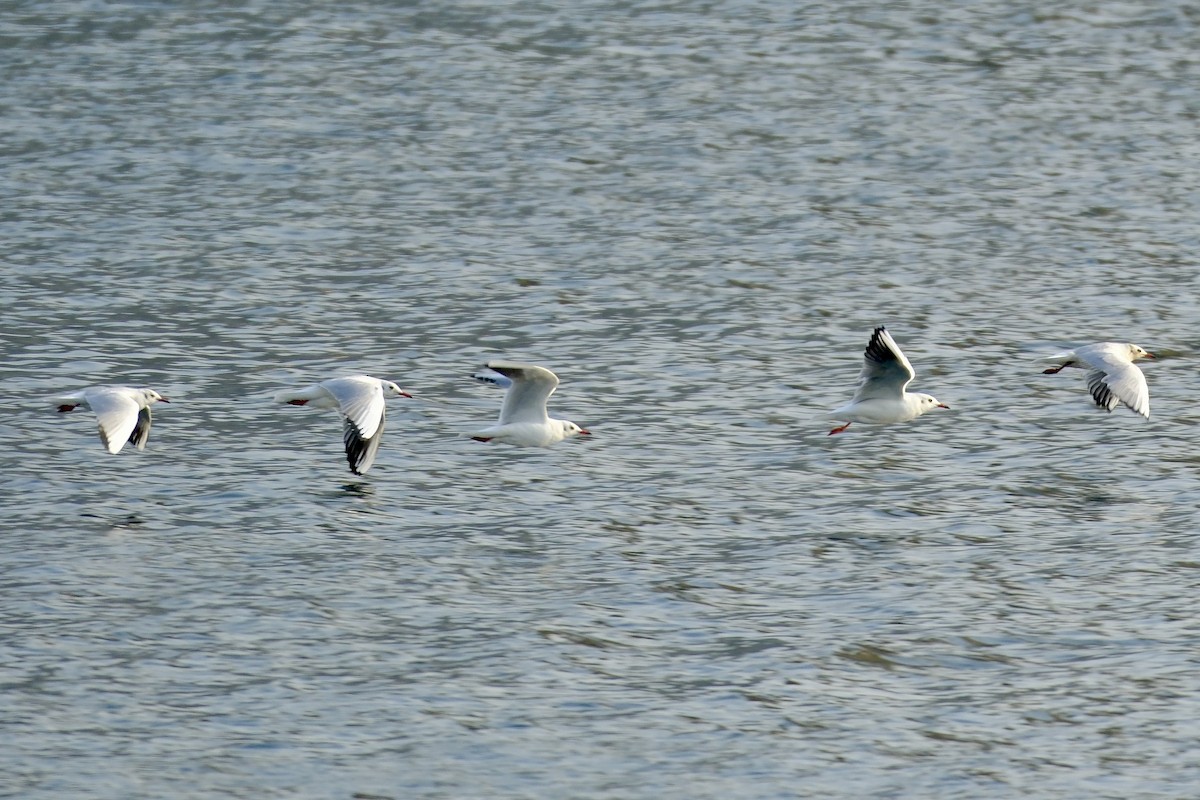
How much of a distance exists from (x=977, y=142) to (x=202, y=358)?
14666mm

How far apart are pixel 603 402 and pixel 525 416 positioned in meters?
2.71

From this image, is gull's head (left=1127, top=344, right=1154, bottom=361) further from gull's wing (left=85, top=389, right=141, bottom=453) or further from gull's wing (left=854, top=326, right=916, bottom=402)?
gull's wing (left=85, top=389, right=141, bottom=453)

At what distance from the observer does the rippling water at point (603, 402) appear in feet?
51.1

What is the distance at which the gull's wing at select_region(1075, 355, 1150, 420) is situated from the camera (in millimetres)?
19688

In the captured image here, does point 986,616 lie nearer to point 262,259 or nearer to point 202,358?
point 202,358

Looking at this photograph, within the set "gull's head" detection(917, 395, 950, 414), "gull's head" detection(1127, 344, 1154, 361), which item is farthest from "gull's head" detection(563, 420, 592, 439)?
"gull's head" detection(1127, 344, 1154, 361)

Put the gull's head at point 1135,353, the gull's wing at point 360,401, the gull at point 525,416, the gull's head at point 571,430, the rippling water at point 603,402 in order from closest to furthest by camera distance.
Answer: the rippling water at point 603,402
the gull's wing at point 360,401
the gull at point 525,416
the gull's head at point 571,430
the gull's head at point 1135,353

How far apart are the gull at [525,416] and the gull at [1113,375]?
4.88 metres

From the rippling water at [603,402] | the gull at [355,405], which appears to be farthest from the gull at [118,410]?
the gull at [355,405]

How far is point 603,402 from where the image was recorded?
2277cm

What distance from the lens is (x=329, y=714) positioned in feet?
51.2

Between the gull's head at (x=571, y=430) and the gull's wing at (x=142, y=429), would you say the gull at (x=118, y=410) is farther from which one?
the gull's head at (x=571, y=430)

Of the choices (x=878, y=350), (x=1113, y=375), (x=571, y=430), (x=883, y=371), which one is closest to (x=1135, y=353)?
(x=1113, y=375)

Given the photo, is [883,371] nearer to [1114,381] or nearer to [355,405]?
[1114,381]
